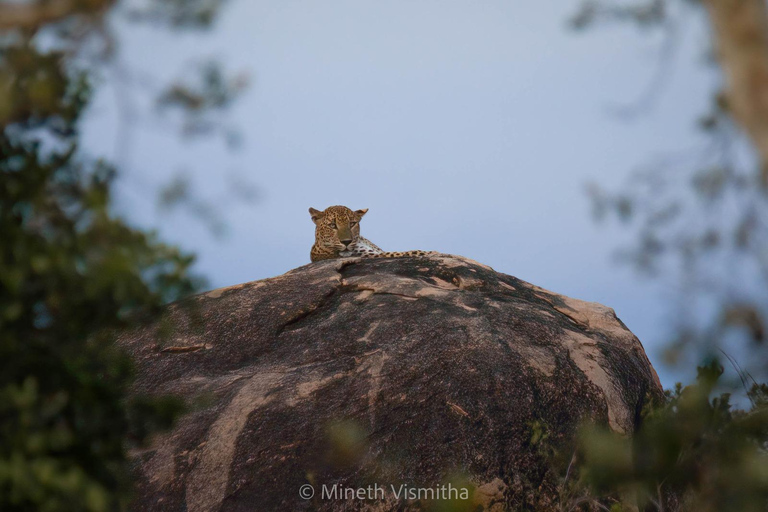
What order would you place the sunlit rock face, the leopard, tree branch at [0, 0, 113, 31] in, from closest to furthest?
tree branch at [0, 0, 113, 31]
the sunlit rock face
the leopard

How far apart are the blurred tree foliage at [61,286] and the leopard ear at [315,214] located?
12.0 m

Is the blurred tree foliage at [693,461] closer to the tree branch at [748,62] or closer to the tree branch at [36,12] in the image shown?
the tree branch at [748,62]

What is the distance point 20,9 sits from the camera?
393 centimetres

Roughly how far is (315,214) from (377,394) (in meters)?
9.07

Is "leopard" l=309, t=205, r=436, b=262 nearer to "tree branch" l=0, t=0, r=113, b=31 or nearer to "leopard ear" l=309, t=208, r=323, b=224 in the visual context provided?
"leopard ear" l=309, t=208, r=323, b=224

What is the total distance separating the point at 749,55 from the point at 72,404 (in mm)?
3837

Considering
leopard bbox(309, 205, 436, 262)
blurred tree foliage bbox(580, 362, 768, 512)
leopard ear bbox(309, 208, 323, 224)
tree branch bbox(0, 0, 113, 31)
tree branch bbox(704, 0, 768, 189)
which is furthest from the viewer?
leopard ear bbox(309, 208, 323, 224)

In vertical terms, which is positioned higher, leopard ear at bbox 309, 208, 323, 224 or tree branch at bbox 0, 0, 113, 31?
leopard ear at bbox 309, 208, 323, 224

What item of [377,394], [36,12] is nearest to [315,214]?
[377,394]

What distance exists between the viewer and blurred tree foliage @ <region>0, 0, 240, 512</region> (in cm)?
364

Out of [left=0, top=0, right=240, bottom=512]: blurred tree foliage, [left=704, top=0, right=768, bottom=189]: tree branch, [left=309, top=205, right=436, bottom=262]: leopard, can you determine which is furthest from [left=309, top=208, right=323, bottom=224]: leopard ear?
[left=704, top=0, right=768, bottom=189]: tree branch

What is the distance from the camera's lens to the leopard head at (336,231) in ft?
51.0

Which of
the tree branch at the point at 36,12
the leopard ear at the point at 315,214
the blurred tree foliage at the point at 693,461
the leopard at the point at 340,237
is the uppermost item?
the leopard ear at the point at 315,214

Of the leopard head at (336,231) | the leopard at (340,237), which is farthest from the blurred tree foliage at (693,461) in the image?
the leopard head at (336,231)
